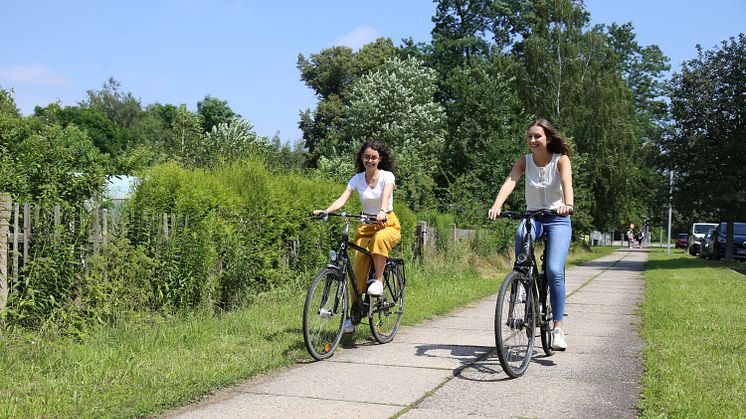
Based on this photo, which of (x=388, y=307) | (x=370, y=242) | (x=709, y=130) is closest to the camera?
(x=370, y=242)

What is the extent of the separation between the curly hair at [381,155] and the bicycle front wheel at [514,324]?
81.0 inches

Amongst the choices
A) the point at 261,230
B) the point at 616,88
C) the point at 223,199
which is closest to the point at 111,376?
the point at 223,199

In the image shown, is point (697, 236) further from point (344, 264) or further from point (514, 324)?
point (514, 324)

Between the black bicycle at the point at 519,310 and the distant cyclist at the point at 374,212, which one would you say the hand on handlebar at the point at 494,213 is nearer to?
the black bicycle at the point at 519,310

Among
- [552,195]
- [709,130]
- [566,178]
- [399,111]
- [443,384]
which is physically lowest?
[443,384]

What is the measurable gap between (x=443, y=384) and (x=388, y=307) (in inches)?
76.2

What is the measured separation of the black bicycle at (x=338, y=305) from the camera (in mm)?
5930

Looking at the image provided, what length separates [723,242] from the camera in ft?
106

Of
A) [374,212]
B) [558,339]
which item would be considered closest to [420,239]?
[374,212]

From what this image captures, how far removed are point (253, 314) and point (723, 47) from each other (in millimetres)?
24984

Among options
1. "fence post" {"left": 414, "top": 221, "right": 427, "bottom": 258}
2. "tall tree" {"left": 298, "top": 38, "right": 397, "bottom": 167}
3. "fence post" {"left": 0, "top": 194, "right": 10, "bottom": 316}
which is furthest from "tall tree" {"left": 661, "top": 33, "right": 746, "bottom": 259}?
"tall tree" {"left": 298, "top": 38, "right": 397, "bottom": 167}

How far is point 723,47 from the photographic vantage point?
27328mm

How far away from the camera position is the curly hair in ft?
22.9

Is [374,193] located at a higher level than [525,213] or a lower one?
higher
